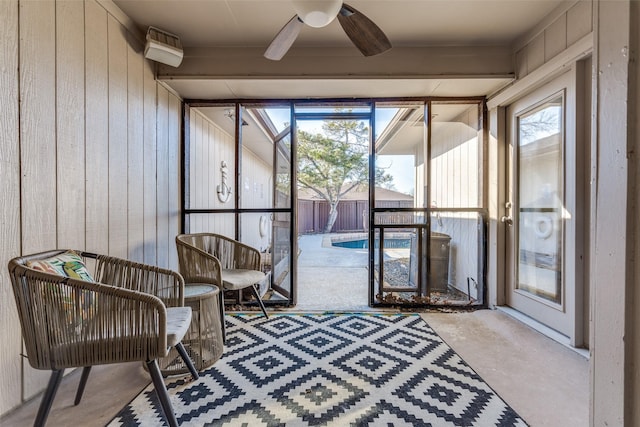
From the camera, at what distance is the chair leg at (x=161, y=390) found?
1199 mm

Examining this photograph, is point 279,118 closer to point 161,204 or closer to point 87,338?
point 161,204

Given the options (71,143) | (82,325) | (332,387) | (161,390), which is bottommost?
(332,387)

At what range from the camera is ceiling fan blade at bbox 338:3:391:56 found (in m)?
1.65

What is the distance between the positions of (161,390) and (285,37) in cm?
202

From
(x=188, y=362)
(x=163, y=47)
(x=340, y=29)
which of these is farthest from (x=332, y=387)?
(x=163, y=47)

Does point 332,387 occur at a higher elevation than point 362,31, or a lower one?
lower

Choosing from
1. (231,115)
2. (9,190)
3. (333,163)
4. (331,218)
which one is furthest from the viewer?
(331,218)

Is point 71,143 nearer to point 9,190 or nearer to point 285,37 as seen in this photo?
point 9,190

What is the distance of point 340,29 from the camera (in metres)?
2.34

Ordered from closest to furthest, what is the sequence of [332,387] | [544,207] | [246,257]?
[332,387] → [544,207] → [246,257]

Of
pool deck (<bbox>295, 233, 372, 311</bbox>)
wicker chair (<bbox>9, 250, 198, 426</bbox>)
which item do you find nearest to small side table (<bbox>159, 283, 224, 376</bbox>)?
wicker chair (<bbox>9, 250, 198, 426</bbox>)

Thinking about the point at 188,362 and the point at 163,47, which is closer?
the point at 188,362

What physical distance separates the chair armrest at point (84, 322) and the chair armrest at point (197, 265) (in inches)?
38.7

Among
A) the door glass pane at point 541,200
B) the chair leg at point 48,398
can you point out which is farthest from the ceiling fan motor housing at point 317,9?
the chair leg at point 48,398
